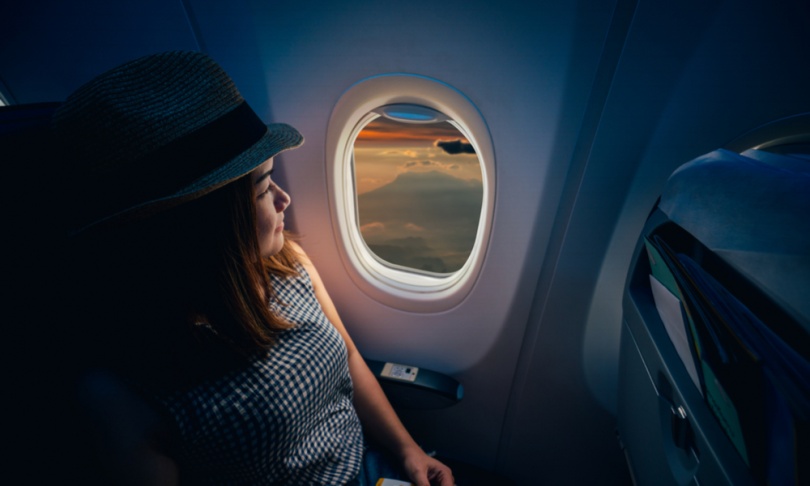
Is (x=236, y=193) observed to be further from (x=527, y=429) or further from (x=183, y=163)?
(x=527, y=429)

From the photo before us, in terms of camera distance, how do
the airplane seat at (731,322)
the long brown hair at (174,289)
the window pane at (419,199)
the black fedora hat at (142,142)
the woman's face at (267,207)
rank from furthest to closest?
the window pane at (419,199), the woman's face at (267,207), the long brown hair at (174,289), the black fedora hat at (142,142), the airplane seat at (731,322)

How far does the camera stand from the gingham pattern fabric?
82 centimetres

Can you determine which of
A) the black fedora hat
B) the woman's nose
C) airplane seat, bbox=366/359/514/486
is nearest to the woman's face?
the woman's nose

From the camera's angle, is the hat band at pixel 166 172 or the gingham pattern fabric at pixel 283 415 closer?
the hat band at pixel 166 172

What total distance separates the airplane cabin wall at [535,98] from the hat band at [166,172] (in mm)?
530

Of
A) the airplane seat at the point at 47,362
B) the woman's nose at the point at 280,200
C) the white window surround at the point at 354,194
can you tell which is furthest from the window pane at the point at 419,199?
the airplane seat at the point at 47,362

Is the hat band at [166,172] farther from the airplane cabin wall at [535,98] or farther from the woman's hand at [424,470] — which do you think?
the woman's hand at [424,470]

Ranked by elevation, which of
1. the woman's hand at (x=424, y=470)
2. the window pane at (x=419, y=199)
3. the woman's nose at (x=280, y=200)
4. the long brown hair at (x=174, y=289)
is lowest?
the window pane at (x=419, y=199)

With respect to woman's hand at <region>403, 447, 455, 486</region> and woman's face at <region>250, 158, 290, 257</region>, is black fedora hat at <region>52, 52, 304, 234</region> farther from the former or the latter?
woman's hand at <region>403, 447, 455, 486</region>

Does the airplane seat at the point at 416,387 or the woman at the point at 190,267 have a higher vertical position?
the woman at the point at 190,267

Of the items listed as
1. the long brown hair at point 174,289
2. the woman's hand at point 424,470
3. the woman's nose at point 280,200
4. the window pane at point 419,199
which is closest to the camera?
the long brown hair at point 174,289

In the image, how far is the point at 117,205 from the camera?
0.68 meters

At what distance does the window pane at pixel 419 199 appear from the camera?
5.40 meters

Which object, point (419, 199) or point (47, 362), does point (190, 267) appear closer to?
point (47, 362)
